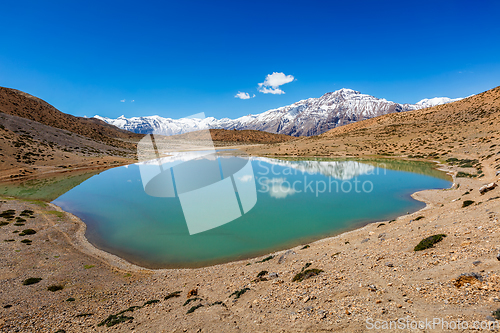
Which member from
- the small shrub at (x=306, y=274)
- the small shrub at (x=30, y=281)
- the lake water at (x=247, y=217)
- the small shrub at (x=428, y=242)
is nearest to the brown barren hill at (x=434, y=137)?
the lake water at (x=247, y=217)

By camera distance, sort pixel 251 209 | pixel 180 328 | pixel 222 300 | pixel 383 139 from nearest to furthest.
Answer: pixel 180 328 → pixel 222 300 → pixel 251 209 → pixel 383 139

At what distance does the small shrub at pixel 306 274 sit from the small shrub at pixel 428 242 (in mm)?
4571

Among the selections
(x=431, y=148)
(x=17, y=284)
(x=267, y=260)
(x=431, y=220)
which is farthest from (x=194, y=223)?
(x=431, y=148)

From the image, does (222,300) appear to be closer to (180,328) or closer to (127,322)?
(180,328)

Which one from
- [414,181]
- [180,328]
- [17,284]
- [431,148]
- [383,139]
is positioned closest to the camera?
[180,328]

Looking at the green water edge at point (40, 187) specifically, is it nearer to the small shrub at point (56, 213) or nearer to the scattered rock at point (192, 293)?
the small shrub at point (56, 213)

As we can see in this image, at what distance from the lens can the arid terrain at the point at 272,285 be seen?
615 cm

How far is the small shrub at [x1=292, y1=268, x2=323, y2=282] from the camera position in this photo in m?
9.51

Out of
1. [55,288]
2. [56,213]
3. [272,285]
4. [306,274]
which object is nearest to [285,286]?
[272,285]

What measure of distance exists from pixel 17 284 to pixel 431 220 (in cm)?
2470

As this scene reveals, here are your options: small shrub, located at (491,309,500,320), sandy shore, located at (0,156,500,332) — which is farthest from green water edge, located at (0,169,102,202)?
small shrub, located at (491,309,500,320)

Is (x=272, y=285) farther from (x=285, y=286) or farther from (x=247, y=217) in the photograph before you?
(x=247, y=217)

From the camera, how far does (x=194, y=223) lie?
72.7ft

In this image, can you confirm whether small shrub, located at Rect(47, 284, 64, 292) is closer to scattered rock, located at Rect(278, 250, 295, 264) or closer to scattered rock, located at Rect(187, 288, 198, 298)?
scattered rock, located at Rect(187, 288, 198, 298)
